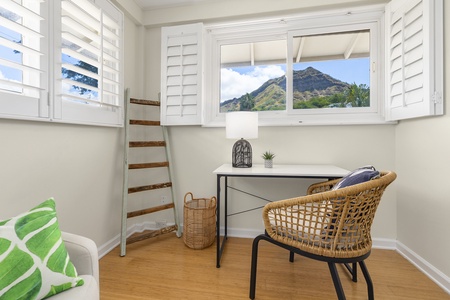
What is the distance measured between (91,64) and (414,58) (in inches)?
97.7

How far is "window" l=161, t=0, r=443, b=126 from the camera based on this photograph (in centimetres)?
206

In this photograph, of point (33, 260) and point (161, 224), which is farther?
point (161, 224)

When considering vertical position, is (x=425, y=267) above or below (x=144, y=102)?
below

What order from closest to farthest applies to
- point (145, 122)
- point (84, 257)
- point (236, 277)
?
point (84, 257) → point (236, 277) → point (145, 122)

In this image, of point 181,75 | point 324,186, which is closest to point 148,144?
point 181,75

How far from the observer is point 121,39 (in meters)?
2.15

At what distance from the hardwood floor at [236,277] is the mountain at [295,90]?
1442 mm

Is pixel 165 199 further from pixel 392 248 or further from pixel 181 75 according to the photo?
pixel 392 248

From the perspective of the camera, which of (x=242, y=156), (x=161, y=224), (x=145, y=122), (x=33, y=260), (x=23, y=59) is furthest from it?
(x=161, y=224)

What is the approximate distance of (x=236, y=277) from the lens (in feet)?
5.38

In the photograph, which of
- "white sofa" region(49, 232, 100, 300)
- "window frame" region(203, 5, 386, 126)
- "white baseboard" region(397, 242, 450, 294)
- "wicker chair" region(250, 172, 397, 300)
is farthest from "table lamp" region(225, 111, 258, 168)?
"white baseboard" region(397, 242, 450, 294)

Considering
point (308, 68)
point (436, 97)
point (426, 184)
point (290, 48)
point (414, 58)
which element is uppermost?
point (290, 48)

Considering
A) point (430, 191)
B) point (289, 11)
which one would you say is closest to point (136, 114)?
point (289, 11)

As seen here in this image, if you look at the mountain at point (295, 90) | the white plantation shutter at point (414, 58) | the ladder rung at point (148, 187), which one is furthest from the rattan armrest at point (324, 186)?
the ladder rung at point (148, 187)
